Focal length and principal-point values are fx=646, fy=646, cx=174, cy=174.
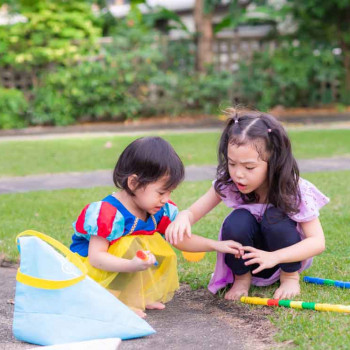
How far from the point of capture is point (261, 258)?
270cm

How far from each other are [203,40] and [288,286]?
1073cm

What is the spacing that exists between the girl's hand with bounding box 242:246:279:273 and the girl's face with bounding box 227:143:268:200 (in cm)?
28

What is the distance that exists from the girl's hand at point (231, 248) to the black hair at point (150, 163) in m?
0.33

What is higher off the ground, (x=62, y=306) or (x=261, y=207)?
(x=261, y=207)

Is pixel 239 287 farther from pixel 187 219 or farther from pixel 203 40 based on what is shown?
pixel 203 40

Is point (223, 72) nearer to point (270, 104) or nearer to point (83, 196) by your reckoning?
point (270, 104)

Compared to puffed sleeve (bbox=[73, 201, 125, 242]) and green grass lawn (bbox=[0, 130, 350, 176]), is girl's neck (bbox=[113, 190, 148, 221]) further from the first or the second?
green grass lawn (bbox=[0, 130, 350, 176])

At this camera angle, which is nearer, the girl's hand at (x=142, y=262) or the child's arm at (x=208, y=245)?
the girl's hand at (x=142, y=262)

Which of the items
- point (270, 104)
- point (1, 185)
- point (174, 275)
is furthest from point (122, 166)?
point (270, 104)

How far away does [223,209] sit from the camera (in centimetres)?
483

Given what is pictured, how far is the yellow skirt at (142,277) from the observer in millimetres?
2730

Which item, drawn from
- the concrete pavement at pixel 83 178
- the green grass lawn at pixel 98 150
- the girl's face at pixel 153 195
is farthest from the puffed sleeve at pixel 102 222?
the green grass lawn at pixel 98 150

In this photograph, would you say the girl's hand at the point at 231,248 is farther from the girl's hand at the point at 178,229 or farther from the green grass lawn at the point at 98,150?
the green grass lawn at the point at 98,150

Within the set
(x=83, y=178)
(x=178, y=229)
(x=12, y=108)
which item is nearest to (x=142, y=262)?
(x=178, y=229)
